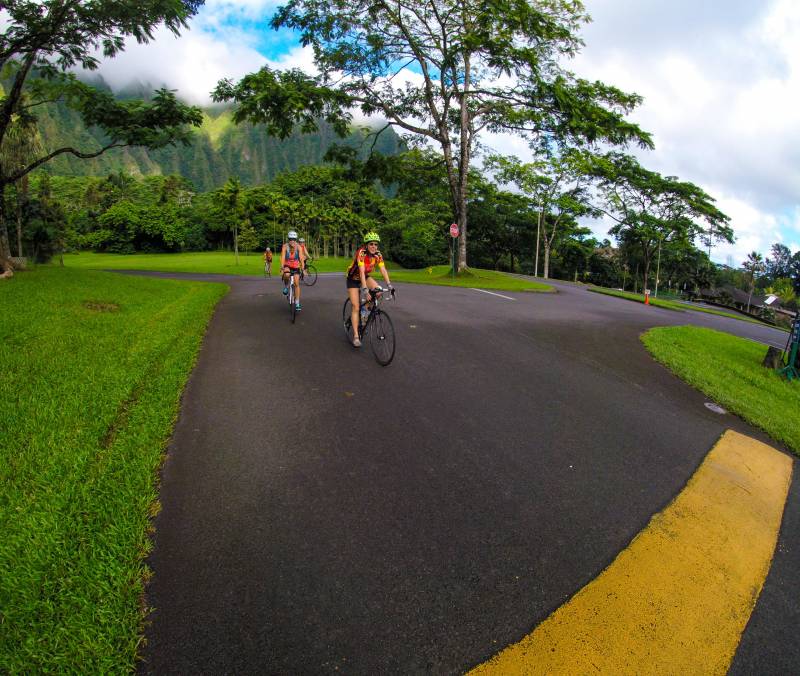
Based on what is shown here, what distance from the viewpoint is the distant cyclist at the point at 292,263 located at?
30.7ft

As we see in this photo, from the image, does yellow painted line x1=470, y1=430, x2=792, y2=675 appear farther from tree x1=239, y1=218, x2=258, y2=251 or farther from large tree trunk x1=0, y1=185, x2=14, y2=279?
tree x1=239, y1=218, x2=258, y2=251

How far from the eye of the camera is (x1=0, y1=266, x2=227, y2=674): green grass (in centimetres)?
205

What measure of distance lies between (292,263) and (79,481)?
6.96 meters

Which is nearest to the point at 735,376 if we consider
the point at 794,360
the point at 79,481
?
the point at 794,360

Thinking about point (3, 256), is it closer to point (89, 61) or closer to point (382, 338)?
point (89, 61)

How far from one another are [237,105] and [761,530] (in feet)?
50.5

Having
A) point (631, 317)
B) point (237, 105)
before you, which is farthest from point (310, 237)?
point (631, 317)

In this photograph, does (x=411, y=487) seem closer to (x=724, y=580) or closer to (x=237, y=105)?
(x=724, y=580)

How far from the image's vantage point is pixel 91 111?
41.3 ft

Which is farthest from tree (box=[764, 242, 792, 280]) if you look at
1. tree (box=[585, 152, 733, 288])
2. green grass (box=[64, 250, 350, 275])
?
green grass (box=[64, 250, 350, 275])

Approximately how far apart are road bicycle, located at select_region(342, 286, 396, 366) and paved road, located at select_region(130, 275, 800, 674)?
0.24 metres

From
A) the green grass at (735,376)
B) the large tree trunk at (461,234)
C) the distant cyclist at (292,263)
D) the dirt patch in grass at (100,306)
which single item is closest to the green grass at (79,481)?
the dirt patch in grass at (100,306)

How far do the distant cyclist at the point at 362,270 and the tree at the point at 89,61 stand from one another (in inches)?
387

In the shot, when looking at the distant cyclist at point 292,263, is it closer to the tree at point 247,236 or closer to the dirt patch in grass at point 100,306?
the dirt patch in grass at point 100,306
